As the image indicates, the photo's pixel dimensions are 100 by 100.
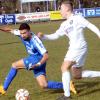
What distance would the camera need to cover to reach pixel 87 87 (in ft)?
32.0

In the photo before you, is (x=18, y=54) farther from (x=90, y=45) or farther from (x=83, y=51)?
(x=83, y=51)

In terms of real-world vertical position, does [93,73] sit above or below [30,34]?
below

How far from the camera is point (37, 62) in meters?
8.62

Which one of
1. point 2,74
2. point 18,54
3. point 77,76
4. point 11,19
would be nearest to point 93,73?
point 77,76

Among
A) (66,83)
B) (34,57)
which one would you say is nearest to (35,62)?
(34,57)

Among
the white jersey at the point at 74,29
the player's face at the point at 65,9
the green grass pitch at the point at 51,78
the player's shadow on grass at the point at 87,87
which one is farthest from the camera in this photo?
the player's shadow on grass at the point at 87,87

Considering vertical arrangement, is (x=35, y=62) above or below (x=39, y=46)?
below

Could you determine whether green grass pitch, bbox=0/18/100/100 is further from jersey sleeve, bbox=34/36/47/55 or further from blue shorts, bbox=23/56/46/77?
jersey sleeve, bbox=34/36/47/55

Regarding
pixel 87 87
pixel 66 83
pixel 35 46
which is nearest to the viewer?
pixel 66 83

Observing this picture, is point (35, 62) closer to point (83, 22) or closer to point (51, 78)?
point (83, 22)

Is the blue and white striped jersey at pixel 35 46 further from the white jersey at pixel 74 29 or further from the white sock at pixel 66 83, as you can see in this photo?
the white sock at pixel 66 83

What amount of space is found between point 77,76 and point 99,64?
15.3ft

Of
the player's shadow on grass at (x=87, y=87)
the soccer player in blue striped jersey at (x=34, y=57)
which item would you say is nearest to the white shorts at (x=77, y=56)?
the soccer player in blue striped jersey at (x=34, y=57)

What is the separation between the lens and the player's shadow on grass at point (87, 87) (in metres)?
9.17
